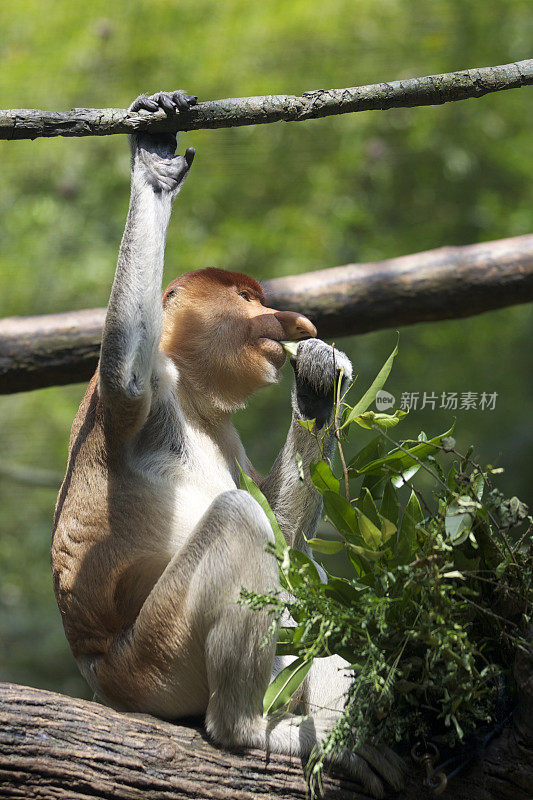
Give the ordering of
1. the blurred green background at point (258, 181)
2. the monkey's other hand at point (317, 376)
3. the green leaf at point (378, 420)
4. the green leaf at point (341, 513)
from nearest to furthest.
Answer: the green leaf at point (341, 513)
the green leaf at point (378, 420)
the monkey's other hand at point (317, 376)
the blurred green background at point (258, 181)

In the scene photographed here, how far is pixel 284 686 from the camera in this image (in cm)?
218

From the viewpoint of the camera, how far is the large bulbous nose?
2783 millimetres

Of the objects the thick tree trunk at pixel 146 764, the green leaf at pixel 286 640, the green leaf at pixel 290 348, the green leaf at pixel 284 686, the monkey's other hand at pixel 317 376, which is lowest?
the thick tree trunk at pixel 146 764

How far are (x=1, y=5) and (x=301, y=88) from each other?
99.5 inches

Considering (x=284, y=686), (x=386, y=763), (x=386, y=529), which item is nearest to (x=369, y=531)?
(x=386, y=529)

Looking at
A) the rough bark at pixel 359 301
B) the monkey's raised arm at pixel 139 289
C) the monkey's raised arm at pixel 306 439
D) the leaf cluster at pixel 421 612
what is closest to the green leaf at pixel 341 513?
the leaf cluster at pixel 421 612

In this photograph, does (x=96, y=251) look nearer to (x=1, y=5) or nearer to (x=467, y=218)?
(x=1, y=5)

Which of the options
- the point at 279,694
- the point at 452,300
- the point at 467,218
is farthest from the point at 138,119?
the point at 467,218

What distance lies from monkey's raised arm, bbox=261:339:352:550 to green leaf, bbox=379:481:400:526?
446 millimetres

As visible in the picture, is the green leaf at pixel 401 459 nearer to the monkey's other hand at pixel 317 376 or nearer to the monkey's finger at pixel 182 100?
the monkey's other hand at pixel 317 376

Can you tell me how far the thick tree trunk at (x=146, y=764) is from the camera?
2.04 meters

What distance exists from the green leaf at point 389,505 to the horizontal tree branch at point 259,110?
3.45 feet

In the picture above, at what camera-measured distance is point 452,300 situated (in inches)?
171

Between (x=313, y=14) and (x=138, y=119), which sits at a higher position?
(x=313, y=14)
